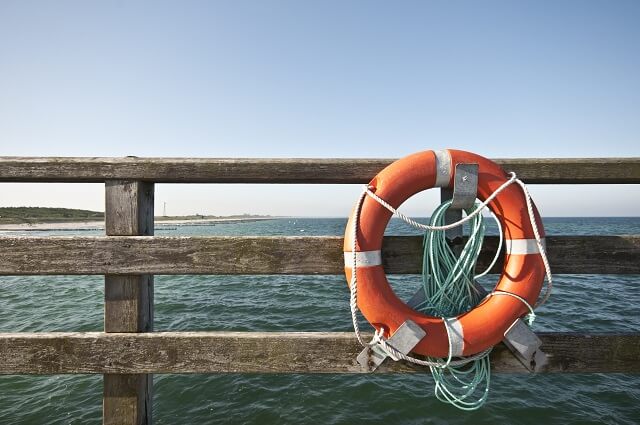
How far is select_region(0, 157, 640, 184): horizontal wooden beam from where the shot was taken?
1474mm

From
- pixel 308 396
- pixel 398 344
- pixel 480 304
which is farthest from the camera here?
pixel 308 396

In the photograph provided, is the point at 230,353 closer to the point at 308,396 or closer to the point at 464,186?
the point at 464,186

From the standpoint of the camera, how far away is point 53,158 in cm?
147

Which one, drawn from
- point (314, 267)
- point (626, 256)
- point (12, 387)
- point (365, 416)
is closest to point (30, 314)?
point (12, 387)

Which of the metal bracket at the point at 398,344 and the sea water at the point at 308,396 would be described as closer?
the metal bracket at the point at 398,344

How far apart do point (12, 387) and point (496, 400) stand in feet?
19.0

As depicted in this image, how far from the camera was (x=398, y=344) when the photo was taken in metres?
1.45

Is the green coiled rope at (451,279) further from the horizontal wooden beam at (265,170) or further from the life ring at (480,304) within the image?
the horizontal wooden beam at (265,170)

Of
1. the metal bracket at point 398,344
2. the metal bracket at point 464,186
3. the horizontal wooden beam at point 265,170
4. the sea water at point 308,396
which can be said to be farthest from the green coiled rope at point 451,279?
the sea water at point 308,396

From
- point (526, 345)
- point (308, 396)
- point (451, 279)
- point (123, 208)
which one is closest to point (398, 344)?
point (451, 279)

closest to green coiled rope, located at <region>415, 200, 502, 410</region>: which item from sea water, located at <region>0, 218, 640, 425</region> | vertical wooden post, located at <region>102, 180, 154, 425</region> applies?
sea water, located at <region>0, 218, 640, 425</region>

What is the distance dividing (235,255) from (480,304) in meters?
1.23

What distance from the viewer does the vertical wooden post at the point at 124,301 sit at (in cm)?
149

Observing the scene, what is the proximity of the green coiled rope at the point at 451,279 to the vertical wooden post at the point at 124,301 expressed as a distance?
1382 millimetres
